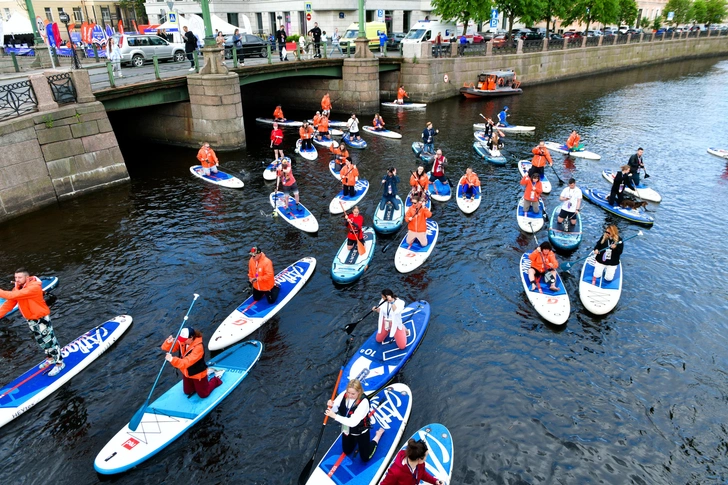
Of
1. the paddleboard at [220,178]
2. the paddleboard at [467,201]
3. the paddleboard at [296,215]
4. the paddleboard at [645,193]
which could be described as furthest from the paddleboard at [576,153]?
the paddleboard at [220,178]

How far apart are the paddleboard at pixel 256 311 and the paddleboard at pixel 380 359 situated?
2993 millimetres

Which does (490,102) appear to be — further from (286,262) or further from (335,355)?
(335,355)

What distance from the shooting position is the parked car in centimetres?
3341

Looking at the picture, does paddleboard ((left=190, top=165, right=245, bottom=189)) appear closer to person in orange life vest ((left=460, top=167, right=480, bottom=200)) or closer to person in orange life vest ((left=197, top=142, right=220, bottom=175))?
person in orange life vest ((left=197, top=142, right=220, bottom=175))

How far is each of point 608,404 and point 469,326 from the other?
3.90 metres

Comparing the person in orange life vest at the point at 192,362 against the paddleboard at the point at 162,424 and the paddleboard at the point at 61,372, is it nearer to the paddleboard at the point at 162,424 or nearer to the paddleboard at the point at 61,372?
the paddleboard at the point at 162,424

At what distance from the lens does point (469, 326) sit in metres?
13.4

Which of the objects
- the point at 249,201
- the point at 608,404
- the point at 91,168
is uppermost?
the point at 91,168

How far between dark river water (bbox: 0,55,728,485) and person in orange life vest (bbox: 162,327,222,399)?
63cm

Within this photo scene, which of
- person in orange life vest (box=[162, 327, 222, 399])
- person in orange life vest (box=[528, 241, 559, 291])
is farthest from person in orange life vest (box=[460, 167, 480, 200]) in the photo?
person in orange life vest (box=[162, 327, 222, 399])

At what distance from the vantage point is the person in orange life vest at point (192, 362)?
956 cm

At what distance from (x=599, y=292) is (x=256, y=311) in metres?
10.1

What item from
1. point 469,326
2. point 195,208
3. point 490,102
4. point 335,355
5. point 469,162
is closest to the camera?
point 335,355

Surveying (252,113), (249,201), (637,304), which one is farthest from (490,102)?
(637,304)
